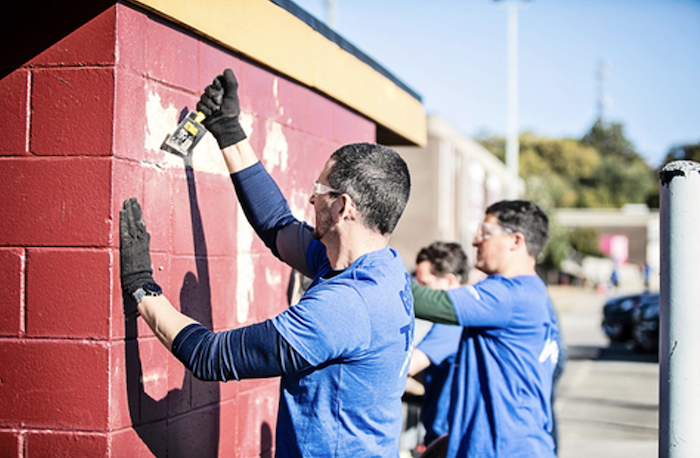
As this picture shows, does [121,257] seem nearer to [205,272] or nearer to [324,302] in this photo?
[205,272]

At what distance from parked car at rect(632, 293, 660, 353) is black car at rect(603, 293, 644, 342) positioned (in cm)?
39

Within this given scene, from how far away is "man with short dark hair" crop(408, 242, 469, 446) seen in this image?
3727 millimetres

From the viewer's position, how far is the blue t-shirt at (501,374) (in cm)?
317

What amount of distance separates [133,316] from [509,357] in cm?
177

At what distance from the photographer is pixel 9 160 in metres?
2.31

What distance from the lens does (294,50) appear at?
328 cm

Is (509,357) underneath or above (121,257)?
underneath

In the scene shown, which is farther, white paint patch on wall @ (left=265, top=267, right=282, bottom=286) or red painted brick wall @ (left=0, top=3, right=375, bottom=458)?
white paint patch on wall @ (left=265, top=267, right=282, bottom=286)

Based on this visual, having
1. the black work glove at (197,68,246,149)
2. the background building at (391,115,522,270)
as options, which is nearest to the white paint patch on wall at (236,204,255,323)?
the black work glove at (197,68,246,149)

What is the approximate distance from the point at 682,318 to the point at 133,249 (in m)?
1.66

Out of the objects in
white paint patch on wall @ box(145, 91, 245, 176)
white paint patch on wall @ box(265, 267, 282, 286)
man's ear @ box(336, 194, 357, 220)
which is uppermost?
white paint patch on wall @ box(145, 91, 245, 176)

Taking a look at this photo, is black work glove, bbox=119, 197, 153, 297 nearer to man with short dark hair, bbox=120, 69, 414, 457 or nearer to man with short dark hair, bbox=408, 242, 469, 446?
man with short dark hair, bbox=120, 69, 414, 457

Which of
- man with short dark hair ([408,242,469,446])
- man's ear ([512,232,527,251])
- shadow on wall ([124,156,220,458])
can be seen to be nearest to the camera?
shadow on wall ([124,156,220,458])

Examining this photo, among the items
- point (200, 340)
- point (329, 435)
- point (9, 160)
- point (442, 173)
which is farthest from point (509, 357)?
point (442, 173)
